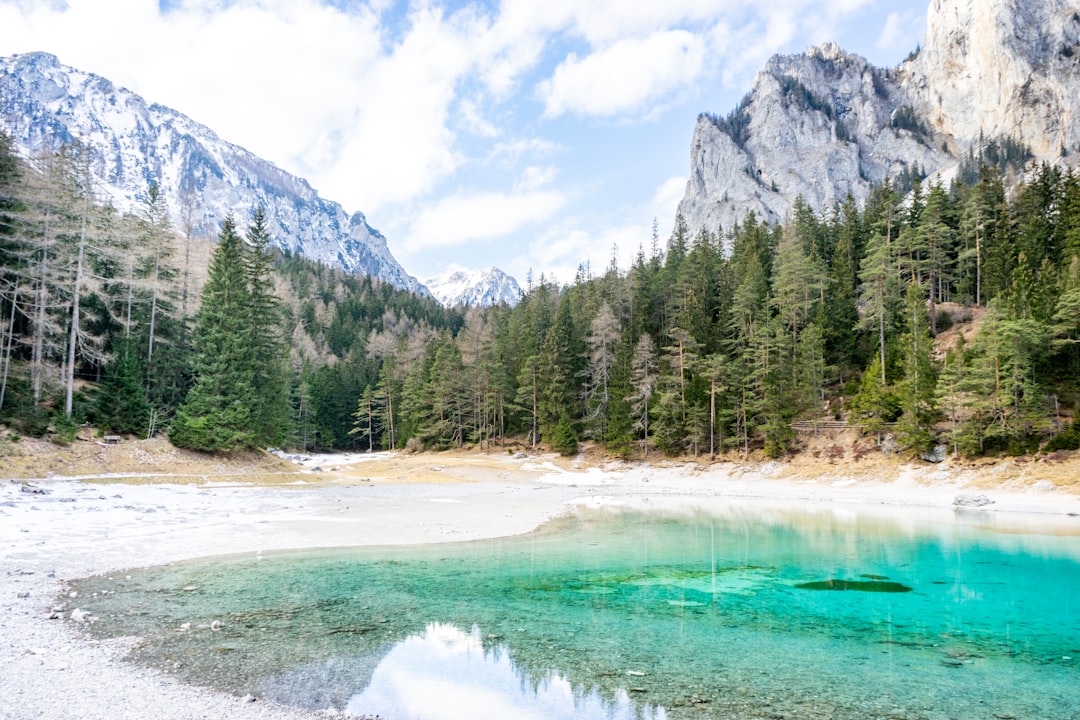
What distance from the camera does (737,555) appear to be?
719 inches

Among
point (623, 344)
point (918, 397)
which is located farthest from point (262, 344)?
point (918, 397)

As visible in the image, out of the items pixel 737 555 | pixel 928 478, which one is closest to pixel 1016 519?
pixel 928 478

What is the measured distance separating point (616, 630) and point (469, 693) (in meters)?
3.68

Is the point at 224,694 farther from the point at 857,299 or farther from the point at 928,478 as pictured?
the point at 857,299

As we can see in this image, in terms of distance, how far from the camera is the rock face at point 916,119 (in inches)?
5886

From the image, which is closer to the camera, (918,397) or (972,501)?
(972,501)

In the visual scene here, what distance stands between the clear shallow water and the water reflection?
0.11 ft

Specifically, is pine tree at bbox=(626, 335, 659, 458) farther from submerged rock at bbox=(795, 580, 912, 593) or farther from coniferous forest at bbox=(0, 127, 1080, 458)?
submerged rock at bbox=(795, 580, 912, 593)

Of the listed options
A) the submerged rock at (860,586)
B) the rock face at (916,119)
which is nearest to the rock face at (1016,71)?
the rock face at (916,119)

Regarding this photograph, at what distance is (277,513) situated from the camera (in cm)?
2222

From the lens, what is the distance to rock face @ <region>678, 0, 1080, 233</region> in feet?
490

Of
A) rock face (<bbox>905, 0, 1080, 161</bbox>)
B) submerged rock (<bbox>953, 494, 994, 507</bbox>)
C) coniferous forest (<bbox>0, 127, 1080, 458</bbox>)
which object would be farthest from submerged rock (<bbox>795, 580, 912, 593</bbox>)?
rock face (<bbox>905, 0, 1080, 161</bbox>)

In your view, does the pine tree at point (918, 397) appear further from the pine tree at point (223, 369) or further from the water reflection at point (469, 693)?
the pine tree at point (223, 369)

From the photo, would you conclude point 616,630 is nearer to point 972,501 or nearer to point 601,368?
point 972,501
